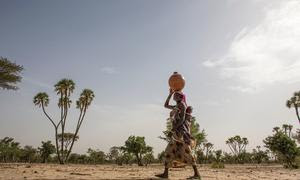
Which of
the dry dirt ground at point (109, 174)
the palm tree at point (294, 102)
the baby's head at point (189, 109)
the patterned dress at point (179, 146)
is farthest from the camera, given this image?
the palm tree at point (294, 102)

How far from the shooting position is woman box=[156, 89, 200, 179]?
25.8 feet

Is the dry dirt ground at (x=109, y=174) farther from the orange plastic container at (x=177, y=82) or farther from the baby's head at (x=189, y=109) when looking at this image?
the orange plastic container at (x=177, y=82)

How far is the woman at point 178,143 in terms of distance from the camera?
25.8ft

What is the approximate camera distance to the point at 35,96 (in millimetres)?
47281

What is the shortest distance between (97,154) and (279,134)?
69.2 m

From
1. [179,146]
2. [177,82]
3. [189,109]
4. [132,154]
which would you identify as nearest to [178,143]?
[179,146]

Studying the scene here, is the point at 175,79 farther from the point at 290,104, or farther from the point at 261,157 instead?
the point at 261,157

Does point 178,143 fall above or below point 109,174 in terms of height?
above

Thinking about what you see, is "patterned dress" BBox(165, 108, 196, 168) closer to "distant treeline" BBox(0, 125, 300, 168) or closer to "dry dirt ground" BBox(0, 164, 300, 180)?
"dry dirt ground" BBox(0, 164, 300, 180)

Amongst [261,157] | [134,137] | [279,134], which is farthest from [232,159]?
[279,134]

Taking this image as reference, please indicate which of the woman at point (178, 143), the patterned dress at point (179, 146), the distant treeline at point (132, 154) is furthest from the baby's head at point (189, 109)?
the distant treeline at point (132, 154)

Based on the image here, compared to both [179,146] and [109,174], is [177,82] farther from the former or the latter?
[109,174]

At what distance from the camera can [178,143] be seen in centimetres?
805

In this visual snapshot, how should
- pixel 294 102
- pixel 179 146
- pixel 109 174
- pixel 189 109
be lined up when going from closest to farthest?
pixel 179 146
pixel 189 109
pixel 109 174
pixel 294 102
